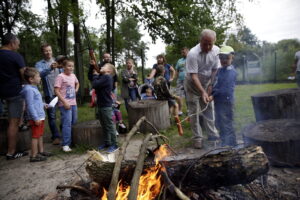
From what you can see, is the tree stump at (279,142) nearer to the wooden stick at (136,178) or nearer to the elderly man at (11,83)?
the wooden stick at (136,178)

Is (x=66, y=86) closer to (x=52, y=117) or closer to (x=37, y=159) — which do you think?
(x=52, y=117)

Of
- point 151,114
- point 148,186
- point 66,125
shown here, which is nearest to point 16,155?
point 66,125

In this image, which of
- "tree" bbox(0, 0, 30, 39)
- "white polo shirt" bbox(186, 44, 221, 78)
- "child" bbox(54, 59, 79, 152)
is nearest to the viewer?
"white polo shirt" bbox(186, 44, 221, 78)

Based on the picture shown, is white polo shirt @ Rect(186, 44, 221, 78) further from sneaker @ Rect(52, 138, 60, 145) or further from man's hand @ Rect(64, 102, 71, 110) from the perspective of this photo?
sneaker @ Rect(52, 138, 60, 145)

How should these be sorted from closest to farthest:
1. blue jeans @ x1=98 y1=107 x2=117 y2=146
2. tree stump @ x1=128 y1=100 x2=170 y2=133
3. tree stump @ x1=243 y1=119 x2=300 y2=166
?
tree stump @ x1=243 y1=119 x2=300 y2=166 → blue jeans @ x1=98 y1=107 x2=117 y2=146 → tree stump @ x1=128 y1=100 x2=170 y2=133

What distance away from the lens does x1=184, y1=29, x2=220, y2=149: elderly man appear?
13.9 feet

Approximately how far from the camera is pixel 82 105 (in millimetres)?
11578

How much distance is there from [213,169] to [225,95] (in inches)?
96.5

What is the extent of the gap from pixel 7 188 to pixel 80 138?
1765 millimetres

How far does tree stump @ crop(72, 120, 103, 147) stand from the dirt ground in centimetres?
44

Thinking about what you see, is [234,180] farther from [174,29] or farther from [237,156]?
[174,29]

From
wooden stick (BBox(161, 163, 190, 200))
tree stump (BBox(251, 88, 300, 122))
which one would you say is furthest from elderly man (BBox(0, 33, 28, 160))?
tree stump (BBox(251, 88, 300, 122))

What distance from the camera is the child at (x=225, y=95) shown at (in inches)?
166

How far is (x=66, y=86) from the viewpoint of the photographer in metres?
4.79
